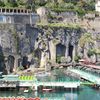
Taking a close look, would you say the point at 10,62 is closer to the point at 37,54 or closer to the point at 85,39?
the point at 37,54

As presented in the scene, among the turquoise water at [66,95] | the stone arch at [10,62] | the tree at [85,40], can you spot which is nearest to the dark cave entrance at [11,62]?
the stone arch at [10,62]

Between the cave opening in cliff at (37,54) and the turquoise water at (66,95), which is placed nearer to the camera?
the turquoise water at (66,95)

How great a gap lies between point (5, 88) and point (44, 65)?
2168 cm

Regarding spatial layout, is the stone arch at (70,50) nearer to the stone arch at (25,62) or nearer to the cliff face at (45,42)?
the cliff face at (45,42)

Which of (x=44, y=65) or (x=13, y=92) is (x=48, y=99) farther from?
(x=44, y=65)

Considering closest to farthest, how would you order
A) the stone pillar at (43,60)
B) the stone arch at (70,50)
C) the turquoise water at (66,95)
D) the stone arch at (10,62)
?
the turquoise water at (66,95), the stone arch at (10,62), the stone pillar at (43,60), the stone arch at (70,50)

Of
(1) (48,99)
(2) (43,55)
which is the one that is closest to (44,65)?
(2) (43,55)

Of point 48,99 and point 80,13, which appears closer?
point 48,99

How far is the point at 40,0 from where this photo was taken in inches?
3573

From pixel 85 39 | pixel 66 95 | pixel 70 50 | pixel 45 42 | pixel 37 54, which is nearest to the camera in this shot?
pixel 66 95

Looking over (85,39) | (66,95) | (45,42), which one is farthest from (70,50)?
(66,95)

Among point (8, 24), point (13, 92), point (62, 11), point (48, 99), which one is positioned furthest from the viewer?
point (62, 11)

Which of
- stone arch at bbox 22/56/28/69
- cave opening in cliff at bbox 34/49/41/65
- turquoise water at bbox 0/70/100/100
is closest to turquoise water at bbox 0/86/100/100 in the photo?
turquoise water at bbox 0/70/100/100

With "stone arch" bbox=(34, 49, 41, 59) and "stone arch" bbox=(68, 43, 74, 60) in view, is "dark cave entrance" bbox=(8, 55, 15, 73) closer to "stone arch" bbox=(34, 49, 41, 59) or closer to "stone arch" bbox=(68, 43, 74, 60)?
"stone arch" bbox=(34, 49, 41, 59)
